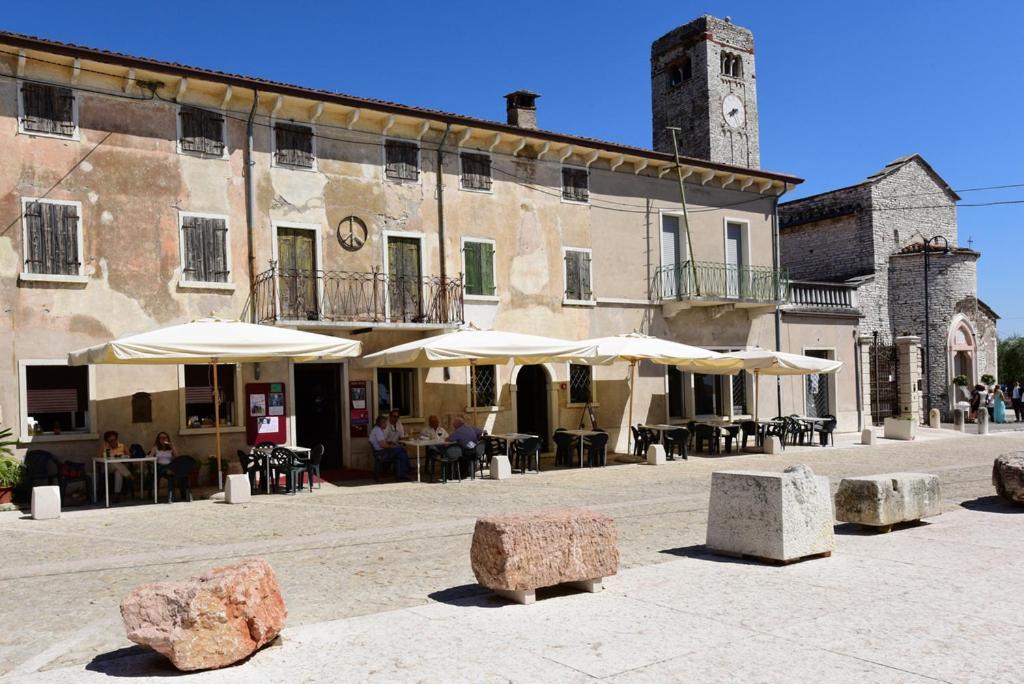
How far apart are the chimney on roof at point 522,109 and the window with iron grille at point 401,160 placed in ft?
12.8

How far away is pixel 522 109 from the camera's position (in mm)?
21312

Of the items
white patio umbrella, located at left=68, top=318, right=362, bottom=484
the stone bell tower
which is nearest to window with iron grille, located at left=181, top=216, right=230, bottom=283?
white patio umbrella, located at left=68, top=318, right=362, bottom=484

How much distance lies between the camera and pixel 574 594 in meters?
6.82

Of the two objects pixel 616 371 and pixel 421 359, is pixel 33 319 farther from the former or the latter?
pixel 616 371

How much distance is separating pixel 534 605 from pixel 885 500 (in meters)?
4.57

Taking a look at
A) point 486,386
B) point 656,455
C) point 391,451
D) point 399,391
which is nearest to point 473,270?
point 486,386

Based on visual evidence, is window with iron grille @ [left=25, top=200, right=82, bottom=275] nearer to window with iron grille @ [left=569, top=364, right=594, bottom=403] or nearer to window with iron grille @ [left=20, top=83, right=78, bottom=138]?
window with iron grille @ [left=20, top=83, right=78, bottom=138]

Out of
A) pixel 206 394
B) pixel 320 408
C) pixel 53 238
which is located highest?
pixel 53 238

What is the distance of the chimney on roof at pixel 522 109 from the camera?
21250 mm

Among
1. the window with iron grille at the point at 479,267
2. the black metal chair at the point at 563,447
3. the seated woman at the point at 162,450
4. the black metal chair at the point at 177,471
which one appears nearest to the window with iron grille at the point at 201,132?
the seated woman at the point at 162,450

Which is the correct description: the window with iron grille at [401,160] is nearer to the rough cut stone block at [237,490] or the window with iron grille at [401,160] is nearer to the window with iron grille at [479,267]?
the window with iron grille at [479,267]

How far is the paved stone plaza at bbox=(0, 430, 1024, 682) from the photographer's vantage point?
5105 millimetres

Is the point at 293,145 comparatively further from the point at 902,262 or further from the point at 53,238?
the point at 902,262

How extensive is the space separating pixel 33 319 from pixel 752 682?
12.8 m
